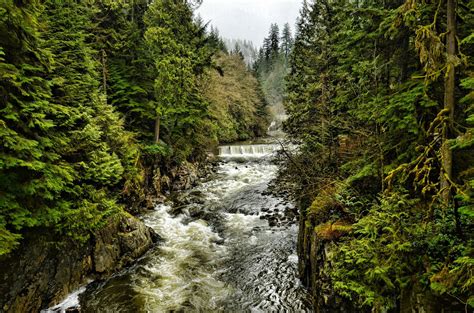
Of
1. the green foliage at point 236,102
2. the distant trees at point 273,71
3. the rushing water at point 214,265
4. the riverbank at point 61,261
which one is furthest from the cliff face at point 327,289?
the distant trees at point 273,71

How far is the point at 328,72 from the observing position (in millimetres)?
13266

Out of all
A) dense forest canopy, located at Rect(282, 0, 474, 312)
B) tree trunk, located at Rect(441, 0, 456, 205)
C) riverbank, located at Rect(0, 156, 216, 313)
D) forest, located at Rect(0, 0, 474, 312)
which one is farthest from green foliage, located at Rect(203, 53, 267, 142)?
tree trunk, located at Rect(441, 0, 456, 205)

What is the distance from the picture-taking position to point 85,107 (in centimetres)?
952

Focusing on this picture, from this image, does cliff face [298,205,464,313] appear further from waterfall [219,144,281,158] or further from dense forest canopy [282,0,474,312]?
waterfall [219,144,281,158]

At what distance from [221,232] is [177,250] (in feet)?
8.75

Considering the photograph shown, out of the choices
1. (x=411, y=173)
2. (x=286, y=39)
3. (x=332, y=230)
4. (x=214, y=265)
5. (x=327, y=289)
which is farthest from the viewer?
(x=286, y=39)

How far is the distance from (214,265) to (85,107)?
783 cm

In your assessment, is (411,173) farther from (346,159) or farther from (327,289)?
(327,289)

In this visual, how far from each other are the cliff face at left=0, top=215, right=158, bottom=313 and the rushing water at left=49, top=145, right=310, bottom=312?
21.8 inches

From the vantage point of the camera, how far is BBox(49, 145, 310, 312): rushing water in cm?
840

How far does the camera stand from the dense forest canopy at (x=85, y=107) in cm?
657

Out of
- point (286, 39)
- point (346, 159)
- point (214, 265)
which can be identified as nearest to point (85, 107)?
point (214, 265)

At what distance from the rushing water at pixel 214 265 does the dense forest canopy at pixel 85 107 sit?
2488 mm

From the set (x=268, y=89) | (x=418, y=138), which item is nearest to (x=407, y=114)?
(x=418, y=138)
